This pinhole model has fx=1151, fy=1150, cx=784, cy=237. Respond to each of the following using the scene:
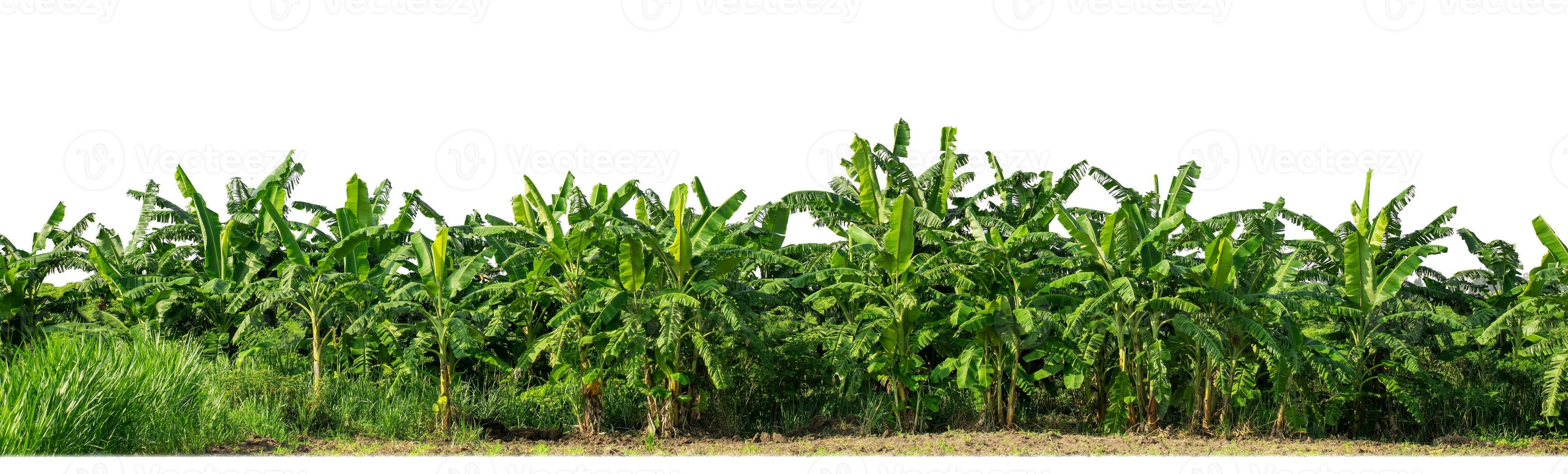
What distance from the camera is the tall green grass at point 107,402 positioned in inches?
334

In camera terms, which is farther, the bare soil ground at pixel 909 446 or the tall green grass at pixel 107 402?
the bare soil ground at pixel 909 446

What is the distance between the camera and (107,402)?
29.7 ft

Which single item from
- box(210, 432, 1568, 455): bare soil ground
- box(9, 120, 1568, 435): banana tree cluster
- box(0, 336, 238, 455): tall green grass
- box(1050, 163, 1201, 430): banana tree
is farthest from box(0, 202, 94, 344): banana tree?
box(1050, 163, 1201, 430): banana tree

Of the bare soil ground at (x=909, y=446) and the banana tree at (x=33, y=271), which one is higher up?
the banana tree at (x=33, y=271)

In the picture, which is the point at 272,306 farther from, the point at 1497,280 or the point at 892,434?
the point at 1497,280

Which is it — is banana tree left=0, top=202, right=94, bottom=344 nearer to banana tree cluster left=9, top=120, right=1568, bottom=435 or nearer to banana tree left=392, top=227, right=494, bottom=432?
banana tree cluster left=9, top=120, right=1568, bottom=435

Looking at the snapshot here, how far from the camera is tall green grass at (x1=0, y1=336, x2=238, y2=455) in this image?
27.8ft

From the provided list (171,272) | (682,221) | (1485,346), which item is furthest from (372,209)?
(1485,346)

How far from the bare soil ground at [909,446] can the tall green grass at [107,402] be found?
0.41 metres

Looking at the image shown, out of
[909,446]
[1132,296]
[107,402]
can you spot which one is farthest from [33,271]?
[1132,296]

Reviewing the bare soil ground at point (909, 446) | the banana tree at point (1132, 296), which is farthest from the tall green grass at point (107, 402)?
the banana tree at point (1132, 296)

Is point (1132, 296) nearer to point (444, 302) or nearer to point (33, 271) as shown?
point (444, 302)

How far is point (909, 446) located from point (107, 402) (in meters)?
6.51

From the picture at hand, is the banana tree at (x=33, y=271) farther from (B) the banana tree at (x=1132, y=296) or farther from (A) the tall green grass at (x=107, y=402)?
(B) the banana tree at (x=1132, y=296)
